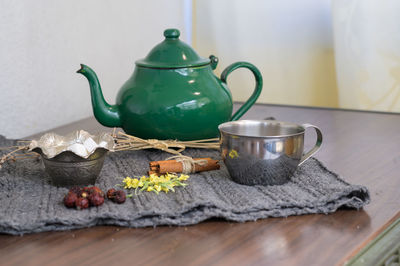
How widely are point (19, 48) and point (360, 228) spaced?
2.75 feet

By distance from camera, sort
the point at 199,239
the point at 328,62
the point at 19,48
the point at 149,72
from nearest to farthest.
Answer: the point at 199,239, the point at 149,72, the point at 19,48, the point at 328,62

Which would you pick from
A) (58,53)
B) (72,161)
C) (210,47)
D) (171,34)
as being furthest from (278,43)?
(72,161)

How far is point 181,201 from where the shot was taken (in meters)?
0.60

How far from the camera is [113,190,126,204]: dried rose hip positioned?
61cm

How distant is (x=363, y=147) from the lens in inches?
35.7

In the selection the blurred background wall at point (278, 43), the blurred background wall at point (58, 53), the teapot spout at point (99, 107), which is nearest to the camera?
the teapot spout at point (99, 107)

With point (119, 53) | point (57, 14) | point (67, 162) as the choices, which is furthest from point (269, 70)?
point (67, 162)

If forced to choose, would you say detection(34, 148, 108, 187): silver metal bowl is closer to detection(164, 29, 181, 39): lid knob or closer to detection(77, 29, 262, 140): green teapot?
detection(77, 29, 262, 140): green teapot

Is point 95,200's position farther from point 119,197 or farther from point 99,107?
point 99,107

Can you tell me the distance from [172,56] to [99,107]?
15 centimetres

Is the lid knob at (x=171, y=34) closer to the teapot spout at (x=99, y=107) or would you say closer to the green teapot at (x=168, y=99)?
the green teapot at (x=168, y=99)

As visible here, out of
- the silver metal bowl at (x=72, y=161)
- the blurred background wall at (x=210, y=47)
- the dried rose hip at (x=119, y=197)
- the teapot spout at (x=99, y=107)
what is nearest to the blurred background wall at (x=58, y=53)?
the blurred background wall at (x=210, y=47)

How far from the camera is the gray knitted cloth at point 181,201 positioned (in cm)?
56

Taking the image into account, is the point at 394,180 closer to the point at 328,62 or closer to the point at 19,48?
the point at 19,48
